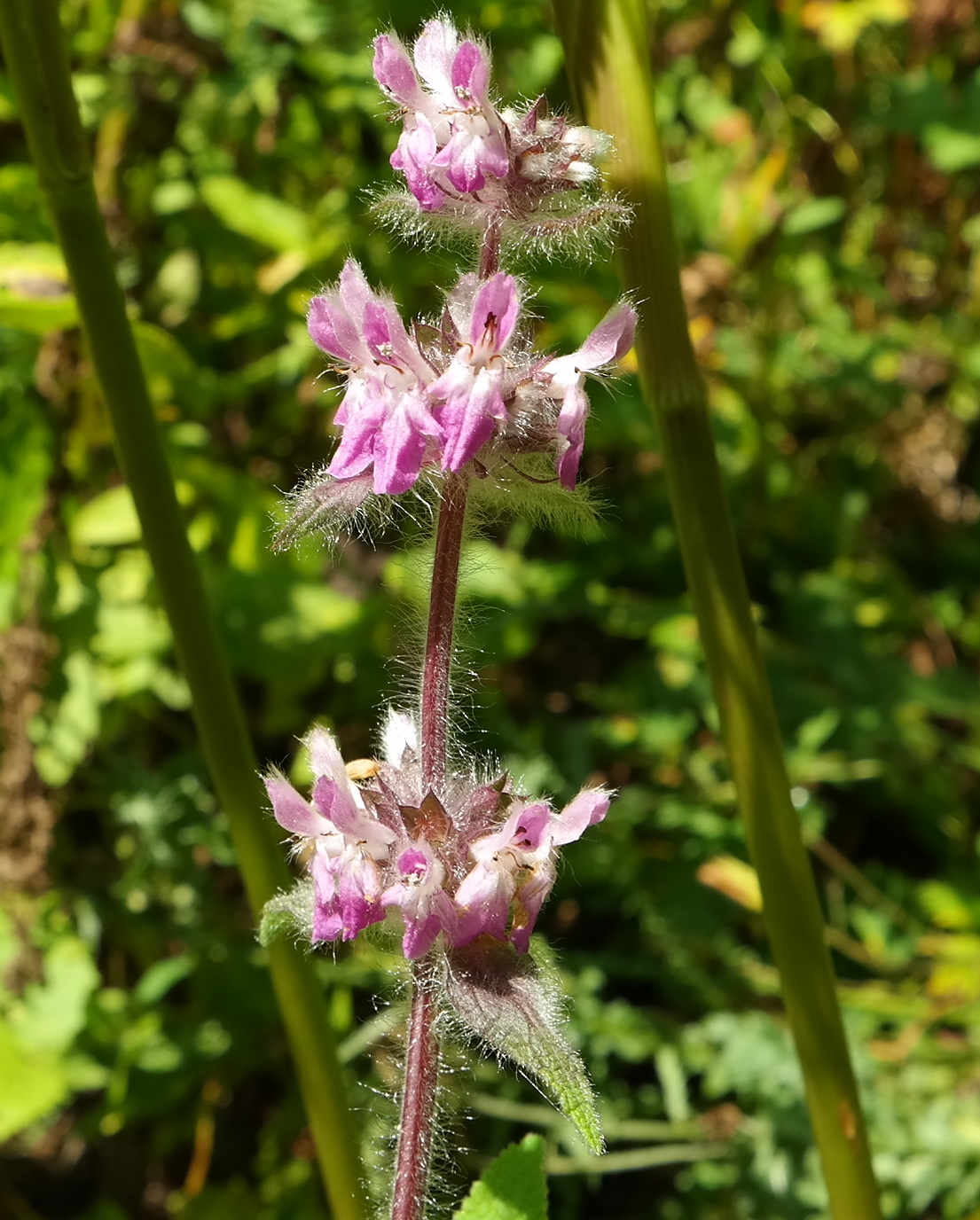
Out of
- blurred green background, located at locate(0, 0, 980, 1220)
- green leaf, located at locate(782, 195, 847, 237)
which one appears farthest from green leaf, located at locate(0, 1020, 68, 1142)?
green leaf, located at locate(782, 195, 847, 237)

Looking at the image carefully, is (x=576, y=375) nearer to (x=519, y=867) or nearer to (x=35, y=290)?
(x=519, y=867)

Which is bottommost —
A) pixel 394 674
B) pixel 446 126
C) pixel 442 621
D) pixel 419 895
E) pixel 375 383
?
pixel 419 895

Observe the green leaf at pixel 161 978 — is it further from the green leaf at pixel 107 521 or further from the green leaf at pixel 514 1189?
the green leaf at pixel 514 1189

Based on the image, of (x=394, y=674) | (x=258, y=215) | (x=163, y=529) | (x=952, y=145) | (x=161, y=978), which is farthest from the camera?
(x=952, y=145)

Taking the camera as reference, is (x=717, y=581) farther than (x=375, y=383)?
Yes

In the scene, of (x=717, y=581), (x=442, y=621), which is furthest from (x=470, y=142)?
(x=717, y=581)

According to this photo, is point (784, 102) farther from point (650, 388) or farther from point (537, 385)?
point (537, 385)

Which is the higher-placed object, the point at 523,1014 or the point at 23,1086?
the point at 23,1086
